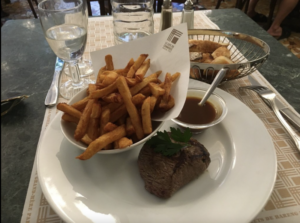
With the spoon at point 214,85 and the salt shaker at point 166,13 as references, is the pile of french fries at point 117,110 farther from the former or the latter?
the salt shaker at point 166,13

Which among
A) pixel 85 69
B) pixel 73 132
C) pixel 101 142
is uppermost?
pixel 101 142

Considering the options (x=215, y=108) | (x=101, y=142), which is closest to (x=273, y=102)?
(x=215, y=108)

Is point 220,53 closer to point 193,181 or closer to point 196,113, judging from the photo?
point 196,113

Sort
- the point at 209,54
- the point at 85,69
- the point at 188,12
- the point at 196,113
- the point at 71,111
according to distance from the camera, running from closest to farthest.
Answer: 1. the point at 71,111
2. the point at 196,113
3. the point at 209,54
4. the point at 85,69
5. the point at 188,12

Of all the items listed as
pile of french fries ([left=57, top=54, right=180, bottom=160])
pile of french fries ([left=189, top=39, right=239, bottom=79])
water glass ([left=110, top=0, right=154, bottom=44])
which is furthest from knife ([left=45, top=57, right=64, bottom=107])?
pile of french fries ([left=189, top=39, right=239, bottom=79])

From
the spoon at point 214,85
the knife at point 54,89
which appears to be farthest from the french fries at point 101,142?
the knife at point 54,89

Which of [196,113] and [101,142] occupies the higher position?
[101,142]

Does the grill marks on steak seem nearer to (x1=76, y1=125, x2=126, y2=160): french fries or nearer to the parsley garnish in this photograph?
the parsley garnish
